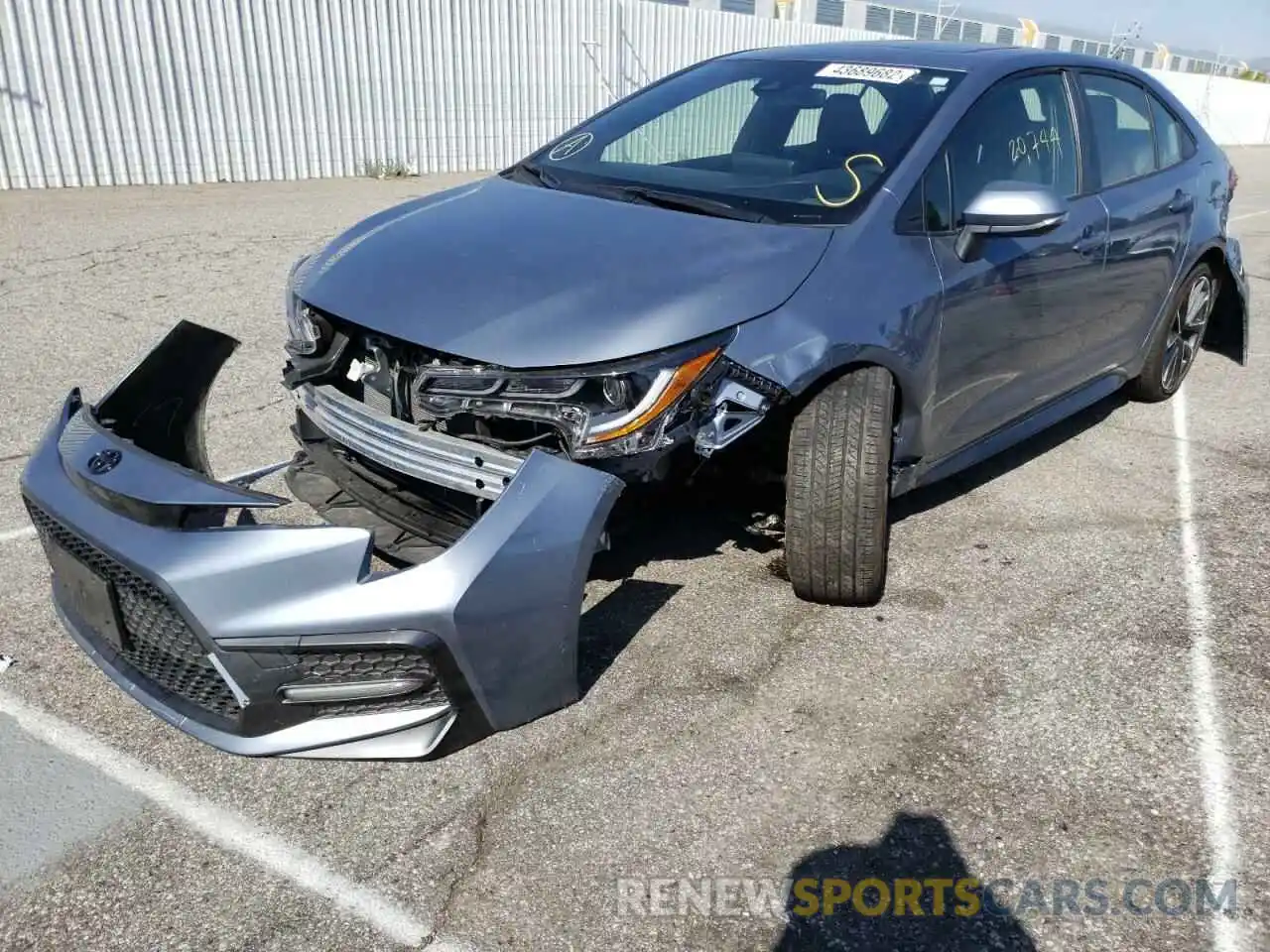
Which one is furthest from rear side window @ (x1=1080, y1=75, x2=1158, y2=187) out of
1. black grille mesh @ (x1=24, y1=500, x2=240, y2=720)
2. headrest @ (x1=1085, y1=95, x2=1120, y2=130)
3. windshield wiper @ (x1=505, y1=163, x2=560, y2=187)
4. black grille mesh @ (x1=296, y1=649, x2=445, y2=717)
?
black grille mesh @ (x1=24, y1=500, x2=240, y2=720)

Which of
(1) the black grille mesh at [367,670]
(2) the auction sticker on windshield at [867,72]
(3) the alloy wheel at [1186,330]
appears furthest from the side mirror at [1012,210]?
(3) the alloy wheel at [1186,330]

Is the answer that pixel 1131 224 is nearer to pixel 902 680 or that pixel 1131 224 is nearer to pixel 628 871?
pixel 902 680

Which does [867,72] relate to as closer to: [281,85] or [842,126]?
[842,126]

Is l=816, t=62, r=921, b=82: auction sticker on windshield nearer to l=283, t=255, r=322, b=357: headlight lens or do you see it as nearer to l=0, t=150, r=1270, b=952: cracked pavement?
l=0, t=150, r=1270, b=952: cracked pavement

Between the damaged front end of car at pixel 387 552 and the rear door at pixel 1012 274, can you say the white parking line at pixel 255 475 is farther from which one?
the rear door at pixel 1012 274

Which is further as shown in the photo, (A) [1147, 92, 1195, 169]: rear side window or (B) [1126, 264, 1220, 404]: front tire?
(B) [1126, 264, 1220, 404]: front tire

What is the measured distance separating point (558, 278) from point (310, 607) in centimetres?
112

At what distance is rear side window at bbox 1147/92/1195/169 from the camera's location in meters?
4.80

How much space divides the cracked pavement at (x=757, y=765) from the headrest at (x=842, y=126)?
128cm

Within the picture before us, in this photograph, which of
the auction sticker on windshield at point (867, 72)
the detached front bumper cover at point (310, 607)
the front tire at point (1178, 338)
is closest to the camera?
the detached front bumper cover at point (310, 607)

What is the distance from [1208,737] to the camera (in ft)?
9.16

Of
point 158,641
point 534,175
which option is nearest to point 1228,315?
point 534,175

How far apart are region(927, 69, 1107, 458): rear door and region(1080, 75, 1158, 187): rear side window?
0.21m

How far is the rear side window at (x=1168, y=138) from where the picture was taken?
15.8 feet
